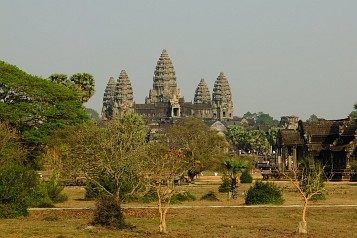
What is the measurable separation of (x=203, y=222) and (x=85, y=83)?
66.1 metres

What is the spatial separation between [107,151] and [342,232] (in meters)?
20.5

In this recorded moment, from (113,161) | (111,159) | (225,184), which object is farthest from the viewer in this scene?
(225,184)

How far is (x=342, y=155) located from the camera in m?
86.8

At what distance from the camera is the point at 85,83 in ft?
335

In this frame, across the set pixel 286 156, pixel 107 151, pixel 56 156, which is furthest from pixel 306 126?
pixel 107 151

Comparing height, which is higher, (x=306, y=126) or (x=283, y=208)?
(x=306, y=126)

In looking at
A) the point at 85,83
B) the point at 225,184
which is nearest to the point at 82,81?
the point at 85,83

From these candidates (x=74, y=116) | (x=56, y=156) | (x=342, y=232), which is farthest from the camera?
(x=74, y=116)

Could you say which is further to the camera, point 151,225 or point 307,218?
point 307,218

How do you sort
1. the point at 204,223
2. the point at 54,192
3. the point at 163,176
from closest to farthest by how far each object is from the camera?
the point at 204,223 < the point at 54,192 < the point at 163,176

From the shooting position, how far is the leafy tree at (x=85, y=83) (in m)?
101

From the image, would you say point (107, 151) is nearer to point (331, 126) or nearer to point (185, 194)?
point (185, 194)

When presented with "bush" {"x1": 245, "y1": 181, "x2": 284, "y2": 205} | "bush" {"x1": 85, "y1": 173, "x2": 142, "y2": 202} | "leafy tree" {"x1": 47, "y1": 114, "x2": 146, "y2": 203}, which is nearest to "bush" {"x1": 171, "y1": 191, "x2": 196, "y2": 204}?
"leafy tree" {"x1": 47, "y1": 114, "x2": 146, "y2": 203}

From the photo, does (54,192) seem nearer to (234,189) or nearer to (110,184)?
(110,184)
